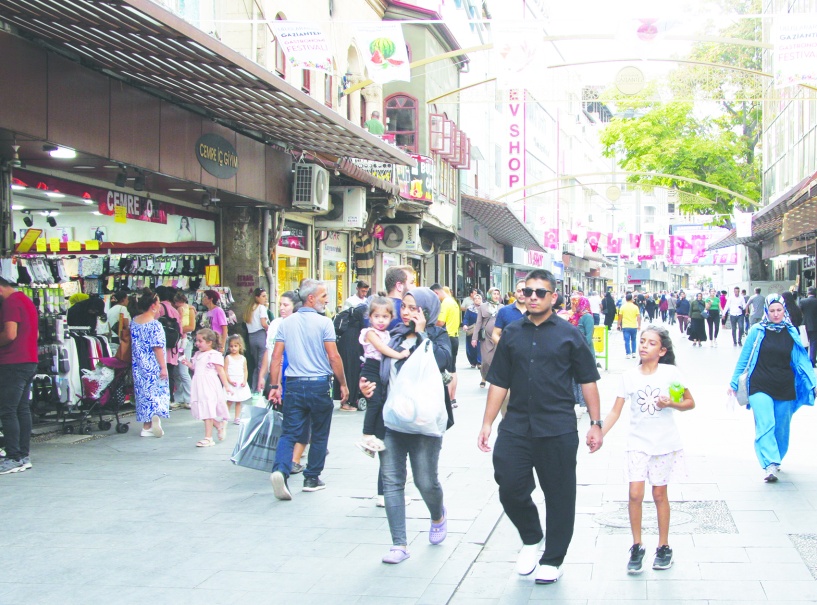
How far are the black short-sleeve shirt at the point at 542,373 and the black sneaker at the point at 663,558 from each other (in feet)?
3.26

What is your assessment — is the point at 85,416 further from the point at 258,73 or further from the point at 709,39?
the point at 709,39

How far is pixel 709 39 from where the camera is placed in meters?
13.2

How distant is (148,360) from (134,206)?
145 inches

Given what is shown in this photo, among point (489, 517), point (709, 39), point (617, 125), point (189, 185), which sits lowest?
point (489, 517)

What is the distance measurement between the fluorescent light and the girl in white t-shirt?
256 inches

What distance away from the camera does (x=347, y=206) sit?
19.4 meters

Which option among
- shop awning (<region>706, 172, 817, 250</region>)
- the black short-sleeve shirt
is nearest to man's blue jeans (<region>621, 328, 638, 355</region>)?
shop awning (<region>706, 172, 817, 250</region>)

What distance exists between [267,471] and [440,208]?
1988cm

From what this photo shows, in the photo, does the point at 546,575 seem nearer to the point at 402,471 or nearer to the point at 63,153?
the point at 402,471

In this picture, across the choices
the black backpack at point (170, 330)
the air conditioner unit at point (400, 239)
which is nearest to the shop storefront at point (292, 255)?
the black backpack at point (170, 330)

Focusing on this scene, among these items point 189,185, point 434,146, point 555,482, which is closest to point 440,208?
point 434,146

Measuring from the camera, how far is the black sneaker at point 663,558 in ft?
19.3

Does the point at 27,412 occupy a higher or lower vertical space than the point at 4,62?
lower

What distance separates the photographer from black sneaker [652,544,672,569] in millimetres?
5891
